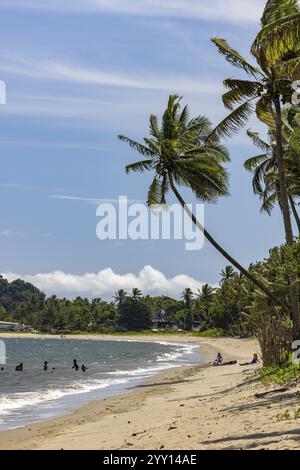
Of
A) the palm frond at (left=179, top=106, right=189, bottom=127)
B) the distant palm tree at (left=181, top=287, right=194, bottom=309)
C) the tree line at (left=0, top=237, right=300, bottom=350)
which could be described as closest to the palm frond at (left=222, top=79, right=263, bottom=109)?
the palm frond at (left=179, top=106, right=189, bottom=127)

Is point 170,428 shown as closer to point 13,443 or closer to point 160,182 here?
point 13,443

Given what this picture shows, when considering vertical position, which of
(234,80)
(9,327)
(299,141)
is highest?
(234,80)

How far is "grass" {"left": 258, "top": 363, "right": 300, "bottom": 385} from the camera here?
17.9 m

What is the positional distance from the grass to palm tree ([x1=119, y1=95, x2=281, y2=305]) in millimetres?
3739

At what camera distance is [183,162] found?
79.9 ft

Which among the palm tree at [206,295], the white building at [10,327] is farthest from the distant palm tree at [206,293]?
the white building at [10,327]

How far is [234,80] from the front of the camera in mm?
20828

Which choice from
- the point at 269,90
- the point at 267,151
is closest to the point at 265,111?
the point at 269,90

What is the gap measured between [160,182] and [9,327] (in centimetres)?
15205

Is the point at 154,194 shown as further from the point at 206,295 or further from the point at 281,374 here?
the point at 206,295

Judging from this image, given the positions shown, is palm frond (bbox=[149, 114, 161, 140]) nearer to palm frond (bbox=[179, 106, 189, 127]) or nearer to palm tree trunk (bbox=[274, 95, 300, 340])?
palm frond (bbox=[179, 106, 189, 127])

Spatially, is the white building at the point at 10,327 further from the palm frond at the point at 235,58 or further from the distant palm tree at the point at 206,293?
the palm frond at the point at 235,58
